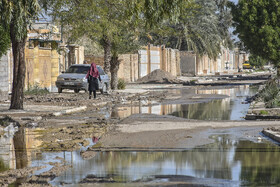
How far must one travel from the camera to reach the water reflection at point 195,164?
8.60 metres

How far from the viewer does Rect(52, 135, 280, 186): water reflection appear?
28.2 ft

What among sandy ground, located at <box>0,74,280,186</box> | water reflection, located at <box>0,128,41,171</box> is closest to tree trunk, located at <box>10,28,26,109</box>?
sandy ground, located at <box>0,74,280,186</box>

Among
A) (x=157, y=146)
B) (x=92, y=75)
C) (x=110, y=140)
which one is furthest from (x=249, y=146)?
(x=92, y=75)

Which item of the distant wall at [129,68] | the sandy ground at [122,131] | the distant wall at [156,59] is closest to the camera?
the sandy ground at [122,131]

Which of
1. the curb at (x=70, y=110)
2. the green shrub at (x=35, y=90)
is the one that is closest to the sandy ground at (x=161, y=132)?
the curb at (x=70, y=110)

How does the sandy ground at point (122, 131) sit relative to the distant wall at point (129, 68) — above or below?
below

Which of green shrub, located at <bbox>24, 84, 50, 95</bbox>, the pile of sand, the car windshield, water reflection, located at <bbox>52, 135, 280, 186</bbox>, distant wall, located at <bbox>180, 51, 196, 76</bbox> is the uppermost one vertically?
distant wall, located at <bbox>180, 51, 196, 76</bbox>

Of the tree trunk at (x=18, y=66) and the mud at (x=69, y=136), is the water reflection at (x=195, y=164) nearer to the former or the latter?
the mud at (x=69, y=136)

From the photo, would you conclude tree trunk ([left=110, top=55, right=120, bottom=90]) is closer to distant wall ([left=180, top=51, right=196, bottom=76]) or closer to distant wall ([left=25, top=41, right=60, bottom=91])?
distant wall ([left=25, top=41, right=60, bottom=91])

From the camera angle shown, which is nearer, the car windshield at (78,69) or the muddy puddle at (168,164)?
the muddy puddle at (168,164)

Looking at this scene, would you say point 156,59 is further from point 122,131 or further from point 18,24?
point 122,131

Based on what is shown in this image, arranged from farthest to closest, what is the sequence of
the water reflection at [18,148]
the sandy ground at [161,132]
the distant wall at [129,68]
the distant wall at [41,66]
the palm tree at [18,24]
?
the distant wall at [129,68] < the distant wall at [41,66] < the palm tree at [18,24] < the sandy ground at [161,132] < the water reflection at [18,148]

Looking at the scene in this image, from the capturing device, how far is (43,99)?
92.1ft

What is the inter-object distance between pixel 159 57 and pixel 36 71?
3046 cm
